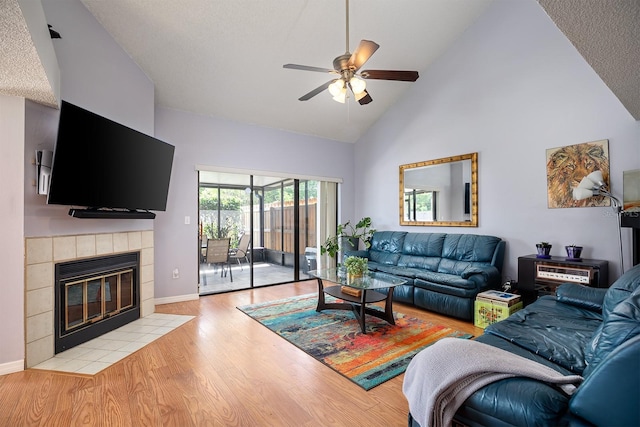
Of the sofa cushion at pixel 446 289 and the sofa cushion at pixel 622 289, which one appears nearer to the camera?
the sofa cushion at pixel 622 289

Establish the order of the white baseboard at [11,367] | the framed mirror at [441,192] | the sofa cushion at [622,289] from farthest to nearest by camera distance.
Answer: the framed mirror at [441,192]
the white baseboard at [11,367]
the sofa cushion at [622,289]

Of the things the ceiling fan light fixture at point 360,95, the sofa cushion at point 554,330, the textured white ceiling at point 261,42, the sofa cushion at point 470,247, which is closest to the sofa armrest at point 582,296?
the sofa cushion at point 554,330

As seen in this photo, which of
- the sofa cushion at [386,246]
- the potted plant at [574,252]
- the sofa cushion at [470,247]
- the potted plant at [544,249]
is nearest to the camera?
the potted plant at [574,252]

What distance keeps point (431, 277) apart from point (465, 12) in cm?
366

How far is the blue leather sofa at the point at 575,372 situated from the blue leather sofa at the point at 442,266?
1.40 meters

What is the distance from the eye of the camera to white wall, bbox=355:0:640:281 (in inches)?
132

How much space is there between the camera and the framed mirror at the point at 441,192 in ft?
14.8

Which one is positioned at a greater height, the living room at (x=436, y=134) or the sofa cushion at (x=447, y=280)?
the living room at (x=436, y=134)

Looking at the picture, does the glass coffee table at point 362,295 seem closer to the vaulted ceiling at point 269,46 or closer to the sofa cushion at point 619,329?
the sofa cushion at point 619,329

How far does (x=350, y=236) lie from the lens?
19.8ft

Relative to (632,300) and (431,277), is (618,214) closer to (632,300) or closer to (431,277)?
(431,277)

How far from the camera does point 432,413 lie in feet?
4.32

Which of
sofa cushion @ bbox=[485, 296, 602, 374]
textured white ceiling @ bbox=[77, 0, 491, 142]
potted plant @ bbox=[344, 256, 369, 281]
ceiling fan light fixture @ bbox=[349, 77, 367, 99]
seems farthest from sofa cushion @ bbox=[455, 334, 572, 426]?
textured white ceiling @ bbox=[77, 0, 491, 142]

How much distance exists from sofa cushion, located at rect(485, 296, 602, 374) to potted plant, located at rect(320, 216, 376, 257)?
3.33 m
